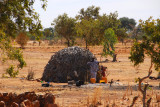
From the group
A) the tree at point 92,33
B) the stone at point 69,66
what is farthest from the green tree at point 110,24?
the stone at point 69,66

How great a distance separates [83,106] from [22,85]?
4.87 m

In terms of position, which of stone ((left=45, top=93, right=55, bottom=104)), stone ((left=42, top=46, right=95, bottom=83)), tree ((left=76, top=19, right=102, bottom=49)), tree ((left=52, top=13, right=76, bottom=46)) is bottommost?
stone ((left=45, top=93, right=55, bottom=104))

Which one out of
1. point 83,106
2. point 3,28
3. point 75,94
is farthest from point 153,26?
point 3,28

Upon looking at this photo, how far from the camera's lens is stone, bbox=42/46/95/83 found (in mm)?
13398

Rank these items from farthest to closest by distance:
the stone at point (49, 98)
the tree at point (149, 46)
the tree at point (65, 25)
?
the tree at point (65, 25) < the tree at point (149, 46) < the stone at point (49, 98)

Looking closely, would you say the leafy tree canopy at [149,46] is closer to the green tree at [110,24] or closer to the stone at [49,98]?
the stone at [49,98]

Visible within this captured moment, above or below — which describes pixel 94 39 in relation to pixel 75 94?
above

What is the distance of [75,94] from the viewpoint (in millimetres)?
9617

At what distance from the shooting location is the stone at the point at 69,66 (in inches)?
527

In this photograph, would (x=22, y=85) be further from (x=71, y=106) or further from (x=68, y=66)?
(x=71, y=106)

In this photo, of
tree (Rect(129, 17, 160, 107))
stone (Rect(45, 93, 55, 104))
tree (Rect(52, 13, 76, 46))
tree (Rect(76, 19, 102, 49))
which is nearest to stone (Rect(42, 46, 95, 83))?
tree (Rect(129, 17, 160, 107))

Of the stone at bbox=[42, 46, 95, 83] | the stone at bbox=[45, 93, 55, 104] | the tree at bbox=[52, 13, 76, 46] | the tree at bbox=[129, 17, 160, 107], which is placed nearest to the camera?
the stone at bbox=[45, 93, 55, 104]

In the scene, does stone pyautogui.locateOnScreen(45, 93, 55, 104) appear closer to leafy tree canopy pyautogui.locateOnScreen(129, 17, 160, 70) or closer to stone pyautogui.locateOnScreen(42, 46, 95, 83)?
leafy tree canopy pyautogui.locateOnScreen(129, 17, 160, 70)

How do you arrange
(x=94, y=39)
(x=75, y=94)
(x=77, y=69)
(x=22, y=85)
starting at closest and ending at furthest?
(x=75, y=94), (x=22, y=85), (x=77, y=69), (x=94, y=39)
